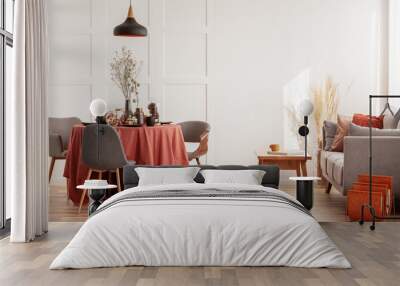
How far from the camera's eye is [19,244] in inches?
207

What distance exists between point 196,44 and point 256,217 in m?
5.59

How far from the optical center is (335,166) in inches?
293

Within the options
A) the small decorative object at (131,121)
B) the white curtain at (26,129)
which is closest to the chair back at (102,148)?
the small decorative object at (131,121)

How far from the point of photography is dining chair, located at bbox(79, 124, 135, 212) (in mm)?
6918

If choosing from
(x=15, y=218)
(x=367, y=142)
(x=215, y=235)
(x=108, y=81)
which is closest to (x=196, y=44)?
(x=108, y=81)

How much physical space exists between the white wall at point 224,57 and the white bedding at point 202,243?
528cm

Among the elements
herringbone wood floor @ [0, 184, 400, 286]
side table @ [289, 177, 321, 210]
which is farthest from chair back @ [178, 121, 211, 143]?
herringbone wood floor @ [0, 184, 400, 286]

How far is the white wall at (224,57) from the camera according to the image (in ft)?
31.5

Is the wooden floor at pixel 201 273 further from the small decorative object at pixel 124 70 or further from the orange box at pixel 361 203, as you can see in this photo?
the small decorative object at pixel 124 70

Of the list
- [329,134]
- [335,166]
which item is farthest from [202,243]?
[329,134]

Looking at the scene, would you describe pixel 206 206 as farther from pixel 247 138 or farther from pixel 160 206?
pixel 247 138

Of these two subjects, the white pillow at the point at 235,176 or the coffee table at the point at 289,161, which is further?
the coffee table at the point at 289,161

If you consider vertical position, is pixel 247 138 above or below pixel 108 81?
below

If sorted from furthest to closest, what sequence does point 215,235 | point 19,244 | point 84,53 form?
point 84,53, point 19,244, point 215,235
